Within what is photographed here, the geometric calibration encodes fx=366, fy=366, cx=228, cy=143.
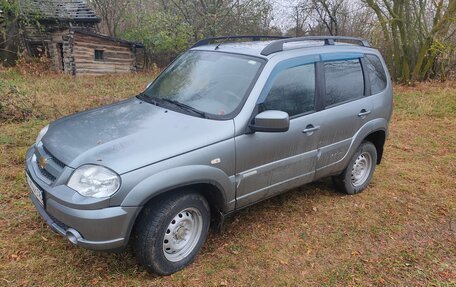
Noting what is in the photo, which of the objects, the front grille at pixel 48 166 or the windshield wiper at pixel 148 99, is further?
the windshield wiper at pixel 148 99

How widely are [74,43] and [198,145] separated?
14817 millimetres

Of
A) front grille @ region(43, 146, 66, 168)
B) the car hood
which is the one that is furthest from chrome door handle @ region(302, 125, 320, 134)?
front grille @ region(43, 146, 66, 168)

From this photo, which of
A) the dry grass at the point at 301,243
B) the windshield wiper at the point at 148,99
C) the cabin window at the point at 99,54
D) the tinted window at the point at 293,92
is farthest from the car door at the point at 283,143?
the cabin window at the point at 99,54

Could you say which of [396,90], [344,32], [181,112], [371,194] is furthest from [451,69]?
[181,112]

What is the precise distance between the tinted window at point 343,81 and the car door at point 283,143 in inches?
11.0

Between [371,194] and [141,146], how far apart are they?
346 cm

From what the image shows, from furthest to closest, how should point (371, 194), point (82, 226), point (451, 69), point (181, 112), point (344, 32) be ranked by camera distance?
point (344, 32) < point (451, 69) < point (371, 194) < point (181, 112) < point (82, 226)

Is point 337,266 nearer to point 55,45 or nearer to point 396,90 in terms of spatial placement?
point 396,90

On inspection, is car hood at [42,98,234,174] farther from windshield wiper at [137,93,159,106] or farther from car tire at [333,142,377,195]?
car tire at [333,142,377,195]

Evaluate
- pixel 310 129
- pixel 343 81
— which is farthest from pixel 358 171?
pixel 310 129

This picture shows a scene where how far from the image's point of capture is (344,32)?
21.7 m

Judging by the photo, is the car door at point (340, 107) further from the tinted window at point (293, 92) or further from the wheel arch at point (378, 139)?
the wheel arch at point (378, 139)

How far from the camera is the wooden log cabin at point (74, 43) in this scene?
51.6ft

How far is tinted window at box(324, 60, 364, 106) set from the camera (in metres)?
4.12
